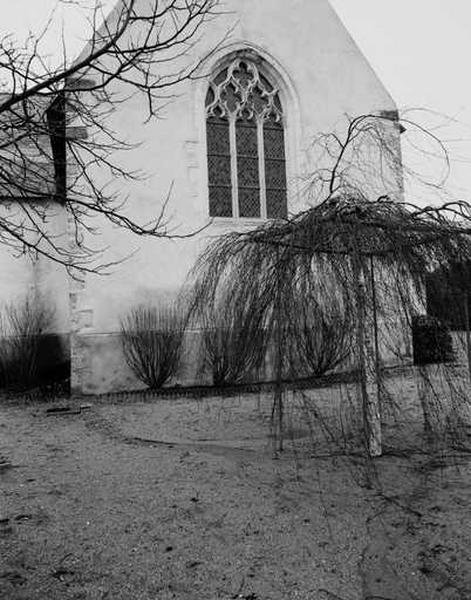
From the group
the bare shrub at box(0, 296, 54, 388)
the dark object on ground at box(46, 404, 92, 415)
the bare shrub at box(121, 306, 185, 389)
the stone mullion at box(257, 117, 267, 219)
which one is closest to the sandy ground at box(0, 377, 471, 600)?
the dark object on ground at box(46, 404, 92, 415)

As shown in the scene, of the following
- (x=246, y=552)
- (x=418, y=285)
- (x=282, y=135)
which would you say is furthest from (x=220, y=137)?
(x=246, y=552)

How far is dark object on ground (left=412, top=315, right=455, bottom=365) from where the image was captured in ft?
12.6

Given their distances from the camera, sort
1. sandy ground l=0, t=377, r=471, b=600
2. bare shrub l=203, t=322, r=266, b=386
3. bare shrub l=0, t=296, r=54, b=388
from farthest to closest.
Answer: bare shrub l=0, t=296, r=54, b=388
bare shrub l=203, t=322, r=266, b=386
sandy ground l=0, t=377, r=471, b=600

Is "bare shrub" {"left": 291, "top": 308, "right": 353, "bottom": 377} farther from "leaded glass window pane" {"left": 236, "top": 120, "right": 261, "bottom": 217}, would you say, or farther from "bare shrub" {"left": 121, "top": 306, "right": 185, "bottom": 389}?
"leaded glass window pane" {"left": 236, "top": 120, "right": 261, "bottom": 217}

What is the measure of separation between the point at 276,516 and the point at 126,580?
121cm

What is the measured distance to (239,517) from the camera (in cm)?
380

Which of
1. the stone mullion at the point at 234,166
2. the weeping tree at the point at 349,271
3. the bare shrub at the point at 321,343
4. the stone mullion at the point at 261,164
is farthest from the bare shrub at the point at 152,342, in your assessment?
the bare shrub at the point at 321,343

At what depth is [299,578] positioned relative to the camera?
116 inches

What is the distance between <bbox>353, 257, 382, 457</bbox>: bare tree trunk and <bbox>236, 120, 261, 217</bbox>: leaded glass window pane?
6.56 metres

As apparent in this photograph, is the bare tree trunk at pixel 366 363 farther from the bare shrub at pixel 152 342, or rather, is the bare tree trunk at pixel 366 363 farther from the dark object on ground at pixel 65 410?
the bare shrub at pixel 152 342

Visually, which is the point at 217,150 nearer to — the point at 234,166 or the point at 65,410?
the point at 234,166

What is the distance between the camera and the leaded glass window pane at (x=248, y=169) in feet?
35.2

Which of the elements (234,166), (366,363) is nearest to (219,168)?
(234,166)

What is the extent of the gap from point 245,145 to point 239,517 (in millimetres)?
8377
